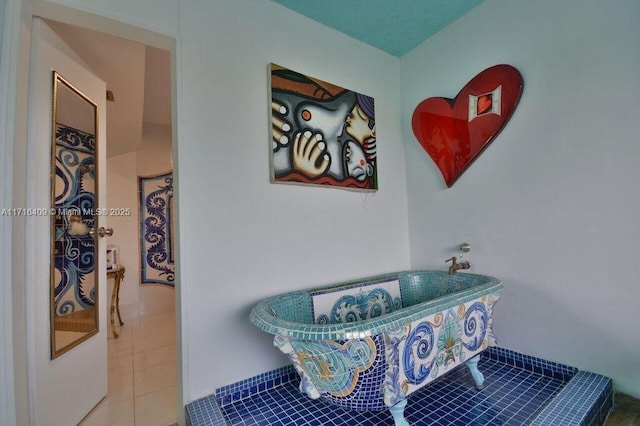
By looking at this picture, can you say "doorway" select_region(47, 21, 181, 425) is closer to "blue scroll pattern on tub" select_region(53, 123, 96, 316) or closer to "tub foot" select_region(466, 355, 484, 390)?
"blue scroll pattern on tub" select_region(53, 123, 96, 316)

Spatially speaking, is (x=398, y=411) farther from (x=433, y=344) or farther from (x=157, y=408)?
(x=157, y=408)

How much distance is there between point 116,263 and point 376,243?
284 cm

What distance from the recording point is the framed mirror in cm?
136

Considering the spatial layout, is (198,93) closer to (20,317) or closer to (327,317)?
(20,317)

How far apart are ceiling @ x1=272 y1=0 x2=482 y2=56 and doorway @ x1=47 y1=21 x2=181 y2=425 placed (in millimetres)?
1156

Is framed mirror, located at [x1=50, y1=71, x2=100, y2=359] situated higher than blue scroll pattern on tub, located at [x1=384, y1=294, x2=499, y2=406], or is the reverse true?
framed mirror, located at [x1=50, y1=71, x2=100, y2=359]

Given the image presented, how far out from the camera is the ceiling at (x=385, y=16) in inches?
69.9

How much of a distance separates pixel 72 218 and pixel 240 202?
858 mm

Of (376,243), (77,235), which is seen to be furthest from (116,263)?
(376,243)

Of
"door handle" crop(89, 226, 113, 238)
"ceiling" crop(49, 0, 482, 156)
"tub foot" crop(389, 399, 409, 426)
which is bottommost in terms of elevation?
"tub foot" crop(389, 399, 409, 426)

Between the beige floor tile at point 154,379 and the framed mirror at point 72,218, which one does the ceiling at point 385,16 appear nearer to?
the framed mirror at point 72,218

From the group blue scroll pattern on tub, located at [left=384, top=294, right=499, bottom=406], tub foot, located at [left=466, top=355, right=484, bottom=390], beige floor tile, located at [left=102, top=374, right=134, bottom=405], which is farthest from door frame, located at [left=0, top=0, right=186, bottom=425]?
tub foot, located at [left=466, top=355, right=484, bottom=390]

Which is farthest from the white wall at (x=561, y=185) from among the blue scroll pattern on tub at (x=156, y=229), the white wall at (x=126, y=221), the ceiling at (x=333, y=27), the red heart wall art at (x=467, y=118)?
the white wall at (x=126, y=221)

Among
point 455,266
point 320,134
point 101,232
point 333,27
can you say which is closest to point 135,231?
point 101,232
